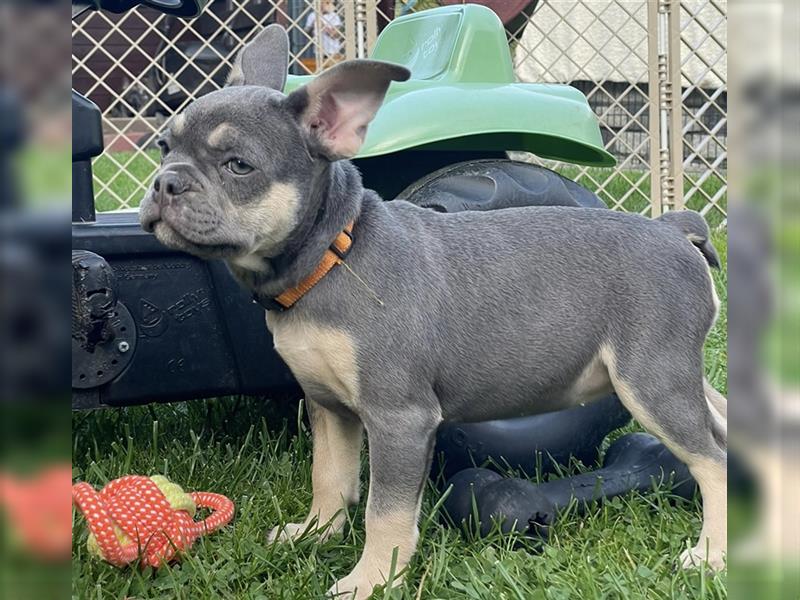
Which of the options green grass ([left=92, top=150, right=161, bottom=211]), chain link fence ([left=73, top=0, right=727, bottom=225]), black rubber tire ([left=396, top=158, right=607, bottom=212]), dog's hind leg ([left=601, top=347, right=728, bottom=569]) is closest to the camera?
dog's hind leg ([left=601, top=347, right=728, bottom=569])

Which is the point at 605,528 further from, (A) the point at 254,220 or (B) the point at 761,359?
(B) the point at 761,359

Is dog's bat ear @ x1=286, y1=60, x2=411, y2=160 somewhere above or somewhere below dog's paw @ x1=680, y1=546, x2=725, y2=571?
above

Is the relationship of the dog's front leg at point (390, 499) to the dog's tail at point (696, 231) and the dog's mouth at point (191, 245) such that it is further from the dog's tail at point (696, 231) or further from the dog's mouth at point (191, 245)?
the dog's tail at point (696, 231)

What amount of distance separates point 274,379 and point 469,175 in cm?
66

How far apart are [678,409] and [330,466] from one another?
676 millimetres

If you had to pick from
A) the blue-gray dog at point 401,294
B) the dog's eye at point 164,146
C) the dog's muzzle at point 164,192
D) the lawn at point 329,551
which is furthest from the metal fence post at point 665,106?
the dog's muzzle at point 164,192

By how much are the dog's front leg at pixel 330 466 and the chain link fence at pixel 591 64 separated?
276 cm

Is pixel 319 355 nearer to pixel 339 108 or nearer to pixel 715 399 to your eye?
pixel 339 108

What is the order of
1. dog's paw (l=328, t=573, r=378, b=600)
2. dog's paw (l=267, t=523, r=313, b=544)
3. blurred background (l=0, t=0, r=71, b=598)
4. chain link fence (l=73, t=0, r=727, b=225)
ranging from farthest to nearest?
chain link fence (l=73, t=0, r=727, b=225) < dog's paw (l=267, t=523, r=313, b=544) < dog's paw (l=328, t=573, r=378, b=600) < blurred background (l=0, t=0, r=71, b=598)

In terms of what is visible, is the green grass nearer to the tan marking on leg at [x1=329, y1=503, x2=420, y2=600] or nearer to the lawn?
the lawn

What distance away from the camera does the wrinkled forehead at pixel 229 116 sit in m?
1.48

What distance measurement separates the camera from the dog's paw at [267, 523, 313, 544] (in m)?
1.74

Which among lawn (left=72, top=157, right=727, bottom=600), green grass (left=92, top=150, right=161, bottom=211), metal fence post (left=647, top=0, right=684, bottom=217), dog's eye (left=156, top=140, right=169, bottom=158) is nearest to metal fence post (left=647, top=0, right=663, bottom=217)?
metal fence post (left=647, top=0, right=684, bottom=217)

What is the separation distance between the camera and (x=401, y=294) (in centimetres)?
159
